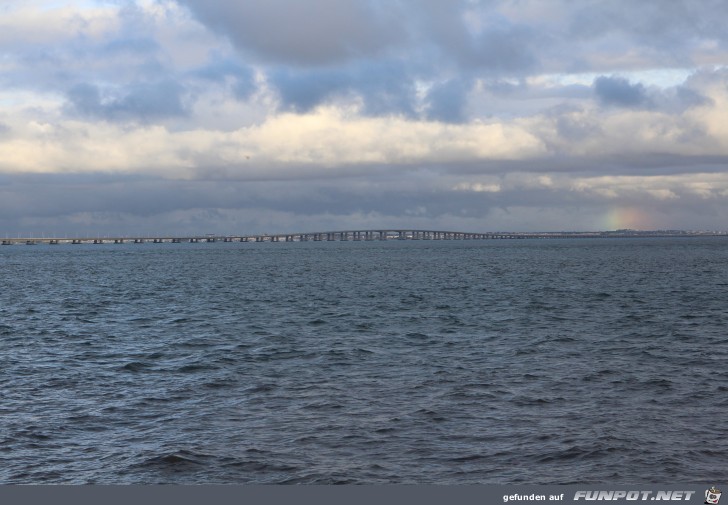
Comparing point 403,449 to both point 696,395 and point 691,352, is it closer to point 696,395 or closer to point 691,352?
point 696,395

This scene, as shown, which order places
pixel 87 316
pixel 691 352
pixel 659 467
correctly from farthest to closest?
pixel 87 316 → pixel 691 352 → pixel 659 467

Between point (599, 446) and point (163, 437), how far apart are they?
13.0 m

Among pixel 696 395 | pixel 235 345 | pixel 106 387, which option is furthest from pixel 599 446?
pixel 235 345

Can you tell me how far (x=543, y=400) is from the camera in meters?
30.2

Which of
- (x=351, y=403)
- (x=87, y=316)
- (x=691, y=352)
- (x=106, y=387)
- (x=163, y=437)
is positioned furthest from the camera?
(x=87, y=316)

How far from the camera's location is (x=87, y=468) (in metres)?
22.6

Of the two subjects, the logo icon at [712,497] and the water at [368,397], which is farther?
the water at [368,397]

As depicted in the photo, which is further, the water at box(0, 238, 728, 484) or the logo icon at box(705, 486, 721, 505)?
the water at box(0, 238, 728, 484)

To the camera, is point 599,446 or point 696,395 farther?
point 696,395

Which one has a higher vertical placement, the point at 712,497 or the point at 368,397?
the point at 712,497

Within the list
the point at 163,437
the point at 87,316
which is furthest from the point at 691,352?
the point at 87,316

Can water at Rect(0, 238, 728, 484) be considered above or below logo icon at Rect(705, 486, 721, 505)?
below

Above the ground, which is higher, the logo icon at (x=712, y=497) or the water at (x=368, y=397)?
the logo icon at (x=712, y=497)

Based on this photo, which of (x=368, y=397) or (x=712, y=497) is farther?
(x=368, y=397)
